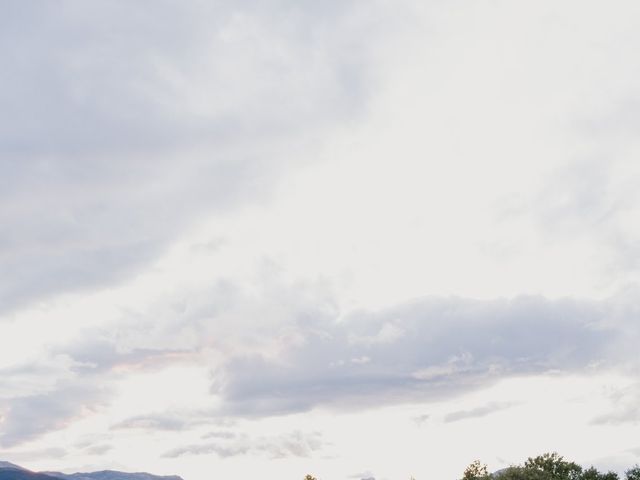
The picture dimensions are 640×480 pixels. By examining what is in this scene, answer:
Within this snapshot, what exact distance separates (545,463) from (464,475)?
24252 mm

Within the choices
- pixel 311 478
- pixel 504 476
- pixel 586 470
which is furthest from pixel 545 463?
pixel 311 478

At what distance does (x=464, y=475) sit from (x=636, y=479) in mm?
65906

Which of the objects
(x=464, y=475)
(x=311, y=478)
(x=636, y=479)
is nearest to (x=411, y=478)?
(x=464, y=475)

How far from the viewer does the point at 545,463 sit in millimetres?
177750

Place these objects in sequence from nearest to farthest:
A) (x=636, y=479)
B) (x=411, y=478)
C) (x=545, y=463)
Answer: (x=411, y=478) → (x=545, y=463) → (x=636, y=479)

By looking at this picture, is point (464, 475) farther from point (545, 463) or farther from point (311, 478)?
point (311, 478)

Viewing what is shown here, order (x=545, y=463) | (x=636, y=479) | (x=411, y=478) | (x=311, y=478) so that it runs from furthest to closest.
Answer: (x=636, y=479) → (x=545, y=463) → (x=411, y=478) → (x=311, y=478)

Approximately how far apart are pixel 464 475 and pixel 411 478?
15.3 meters

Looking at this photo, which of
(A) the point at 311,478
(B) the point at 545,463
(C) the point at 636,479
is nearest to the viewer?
(A) the point at 311,478

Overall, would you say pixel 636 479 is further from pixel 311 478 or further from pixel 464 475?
pixel 311 478

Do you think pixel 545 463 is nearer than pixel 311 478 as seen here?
No

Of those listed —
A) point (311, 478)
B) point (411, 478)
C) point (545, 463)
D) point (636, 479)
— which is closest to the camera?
point (311, 478)

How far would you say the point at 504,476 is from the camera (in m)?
153

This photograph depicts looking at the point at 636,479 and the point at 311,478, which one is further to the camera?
the point at 636,479
